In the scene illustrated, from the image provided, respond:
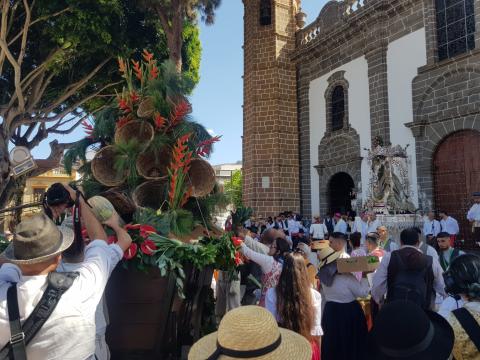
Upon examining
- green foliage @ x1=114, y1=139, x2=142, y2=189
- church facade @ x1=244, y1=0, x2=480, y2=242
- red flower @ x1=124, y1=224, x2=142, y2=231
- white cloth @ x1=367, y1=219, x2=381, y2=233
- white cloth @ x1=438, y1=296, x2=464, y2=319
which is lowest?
white cloth @ x1=438, y1=296, x2=464, y2=319

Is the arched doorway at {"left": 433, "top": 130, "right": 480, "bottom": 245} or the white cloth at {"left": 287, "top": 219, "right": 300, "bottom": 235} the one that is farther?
the white cloth at {"left": 287, "top": 219, "right": 300, "bottom": 235}

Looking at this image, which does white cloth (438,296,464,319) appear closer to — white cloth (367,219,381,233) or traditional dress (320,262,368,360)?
traditional dress (320,262,368,360)

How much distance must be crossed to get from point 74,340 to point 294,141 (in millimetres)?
17932

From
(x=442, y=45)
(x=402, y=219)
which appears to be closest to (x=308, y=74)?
(x=442, y=45)

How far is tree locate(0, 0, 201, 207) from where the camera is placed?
1130 cm

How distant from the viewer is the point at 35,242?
1927 mm

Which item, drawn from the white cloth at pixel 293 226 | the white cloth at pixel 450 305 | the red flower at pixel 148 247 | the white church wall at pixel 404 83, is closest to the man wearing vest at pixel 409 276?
the white cloth at pixel 450 305

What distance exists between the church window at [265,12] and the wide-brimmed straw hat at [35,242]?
63.8 ft

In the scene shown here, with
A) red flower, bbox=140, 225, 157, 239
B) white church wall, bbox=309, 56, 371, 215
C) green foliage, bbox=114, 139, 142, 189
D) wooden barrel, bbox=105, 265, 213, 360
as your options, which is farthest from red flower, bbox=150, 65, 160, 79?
white church wall, bbox=309, 56, 371, 215

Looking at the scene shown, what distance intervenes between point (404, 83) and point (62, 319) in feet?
48.2

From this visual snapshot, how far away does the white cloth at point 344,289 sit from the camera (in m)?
4.20

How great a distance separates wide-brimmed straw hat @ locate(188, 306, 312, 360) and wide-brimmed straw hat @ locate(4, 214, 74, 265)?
0.81 metres

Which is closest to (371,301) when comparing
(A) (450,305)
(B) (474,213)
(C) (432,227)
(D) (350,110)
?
(A) (450,305)

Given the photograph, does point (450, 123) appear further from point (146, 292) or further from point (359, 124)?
point (146, 292)
